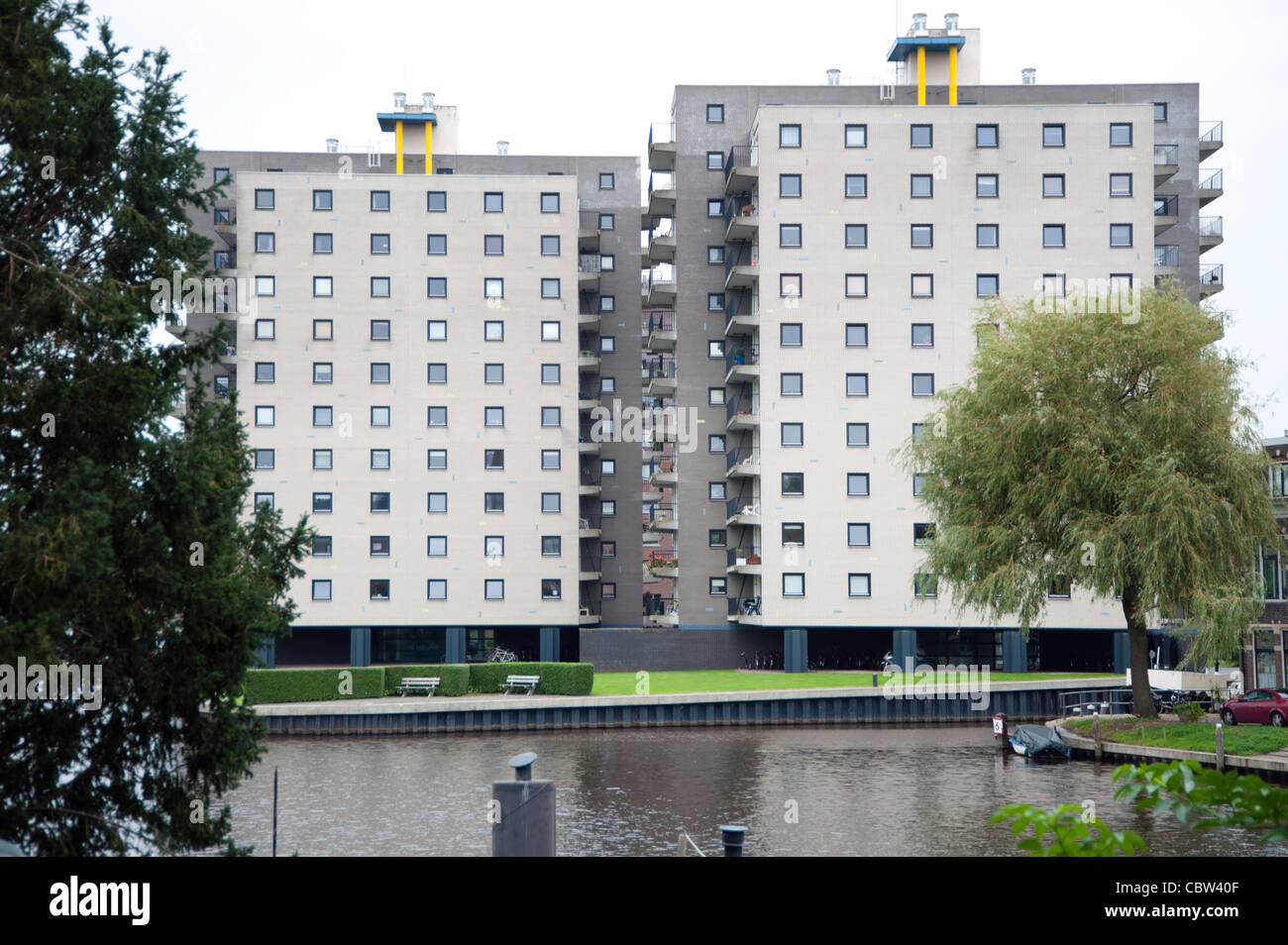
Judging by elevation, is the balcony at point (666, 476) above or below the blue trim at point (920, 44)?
below

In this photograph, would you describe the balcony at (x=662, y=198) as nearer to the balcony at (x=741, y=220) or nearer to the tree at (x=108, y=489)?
the balcony at (x=741, y=220)

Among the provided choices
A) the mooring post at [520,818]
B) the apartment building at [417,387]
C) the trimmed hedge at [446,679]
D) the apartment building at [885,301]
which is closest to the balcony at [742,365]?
the apartment building at [885,301]

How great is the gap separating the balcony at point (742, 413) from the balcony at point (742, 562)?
733 cm

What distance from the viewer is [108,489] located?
1479 cm

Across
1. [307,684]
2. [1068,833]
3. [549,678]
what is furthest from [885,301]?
[1068,833]

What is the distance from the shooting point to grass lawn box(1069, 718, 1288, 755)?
33.7 metres

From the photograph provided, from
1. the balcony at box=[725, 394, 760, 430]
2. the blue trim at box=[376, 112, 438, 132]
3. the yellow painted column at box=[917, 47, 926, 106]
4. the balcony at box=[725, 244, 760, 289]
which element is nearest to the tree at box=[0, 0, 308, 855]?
the balcony at box=[725, 394, 760, 430]

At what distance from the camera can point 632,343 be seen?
3238 inches

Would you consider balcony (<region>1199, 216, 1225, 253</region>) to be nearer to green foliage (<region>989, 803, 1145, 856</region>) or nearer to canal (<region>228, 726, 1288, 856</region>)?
canal (<region>228, 726, 1288, 856</region>)

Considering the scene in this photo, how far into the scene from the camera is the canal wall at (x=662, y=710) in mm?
47562

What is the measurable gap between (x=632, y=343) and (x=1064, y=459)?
46.7 m

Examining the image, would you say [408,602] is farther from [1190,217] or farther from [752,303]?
[1190,217]

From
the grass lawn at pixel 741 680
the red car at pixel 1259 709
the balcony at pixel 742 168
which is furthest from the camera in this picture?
the balcony at pixel 742 168
